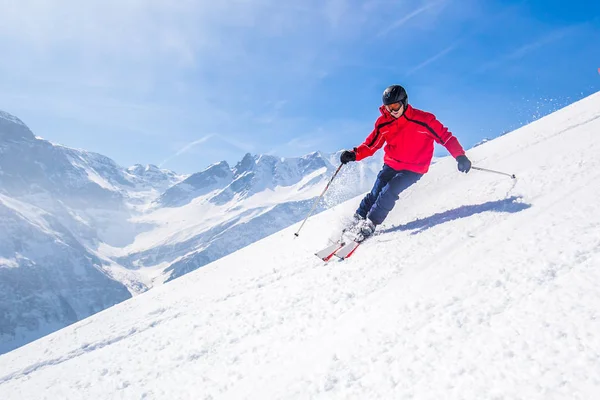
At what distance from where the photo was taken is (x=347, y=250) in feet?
23.8

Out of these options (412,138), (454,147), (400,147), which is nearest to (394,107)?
(412,138)

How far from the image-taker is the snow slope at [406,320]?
10.5ft

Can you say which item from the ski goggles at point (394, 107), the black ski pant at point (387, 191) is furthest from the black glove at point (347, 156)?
the ski goggles at point (394, 107)

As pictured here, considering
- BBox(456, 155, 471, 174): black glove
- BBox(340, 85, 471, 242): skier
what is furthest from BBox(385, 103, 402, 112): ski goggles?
BBox(456, 155, 471, 174): black glove

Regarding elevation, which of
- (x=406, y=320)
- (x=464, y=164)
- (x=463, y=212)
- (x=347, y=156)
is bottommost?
(x=406, y=320)

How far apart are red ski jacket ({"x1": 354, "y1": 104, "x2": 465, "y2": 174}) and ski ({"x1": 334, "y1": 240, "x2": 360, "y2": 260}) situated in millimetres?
2008

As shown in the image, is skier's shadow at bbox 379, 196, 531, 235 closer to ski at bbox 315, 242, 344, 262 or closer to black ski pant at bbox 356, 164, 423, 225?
black ski pant at bbox 356, 164, 423, 225

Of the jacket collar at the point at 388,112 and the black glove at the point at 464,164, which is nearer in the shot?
the black glove at the point at 464,164

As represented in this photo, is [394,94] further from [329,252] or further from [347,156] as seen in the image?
[329,252]

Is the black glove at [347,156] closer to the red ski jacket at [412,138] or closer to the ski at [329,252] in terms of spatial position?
the red ski jacket at [412,138]

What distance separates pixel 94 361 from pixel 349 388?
5.32 metres

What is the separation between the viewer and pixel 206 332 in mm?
6035

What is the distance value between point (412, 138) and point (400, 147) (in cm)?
31

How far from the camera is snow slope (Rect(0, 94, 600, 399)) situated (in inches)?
126
